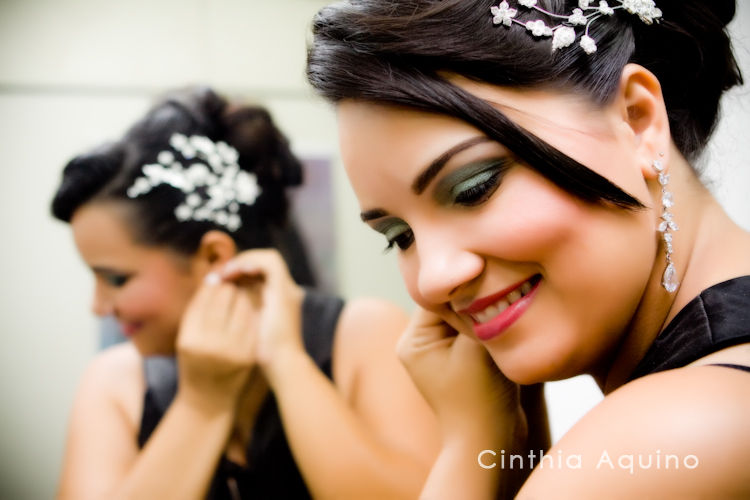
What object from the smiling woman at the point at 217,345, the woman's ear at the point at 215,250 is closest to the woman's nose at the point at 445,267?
the smiling woman at the point at 217,345

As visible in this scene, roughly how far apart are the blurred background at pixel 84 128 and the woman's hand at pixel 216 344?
17 cm

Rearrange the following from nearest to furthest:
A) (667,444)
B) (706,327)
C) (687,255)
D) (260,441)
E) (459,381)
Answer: (667,444) < (706,327) < (687,255) < (459,381) < (260,441)

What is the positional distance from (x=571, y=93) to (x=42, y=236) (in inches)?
35.5

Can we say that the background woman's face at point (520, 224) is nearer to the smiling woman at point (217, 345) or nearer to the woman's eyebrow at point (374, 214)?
the woman's eyebrow at point (374, 214)

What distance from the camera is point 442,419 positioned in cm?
83

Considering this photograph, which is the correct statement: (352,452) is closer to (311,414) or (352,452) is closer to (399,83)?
(311,414)

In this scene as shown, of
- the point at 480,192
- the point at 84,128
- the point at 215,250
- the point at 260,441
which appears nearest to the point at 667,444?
the point at 480,192

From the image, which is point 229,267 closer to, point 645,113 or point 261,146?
point 261,146

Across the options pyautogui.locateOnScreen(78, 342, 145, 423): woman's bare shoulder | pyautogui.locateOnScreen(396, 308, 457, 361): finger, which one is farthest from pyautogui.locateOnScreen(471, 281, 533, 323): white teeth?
pyautogui.locateOnScreen(78, 342, 145, 423): woman's bare shoulder

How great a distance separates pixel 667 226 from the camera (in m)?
0.64

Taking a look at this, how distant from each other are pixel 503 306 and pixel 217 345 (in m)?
0.56

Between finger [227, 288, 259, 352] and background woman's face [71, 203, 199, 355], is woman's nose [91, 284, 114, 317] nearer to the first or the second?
background woman's face [71, 203, 199, 355]

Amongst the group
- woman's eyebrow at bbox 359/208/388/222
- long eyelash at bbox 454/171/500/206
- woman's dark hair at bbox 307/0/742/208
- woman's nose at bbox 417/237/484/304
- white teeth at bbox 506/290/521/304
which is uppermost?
woman's dark hair at bbox 307/0/742/208

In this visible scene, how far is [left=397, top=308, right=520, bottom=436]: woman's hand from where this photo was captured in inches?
31.7
